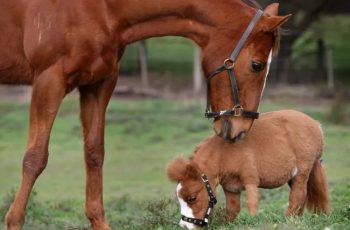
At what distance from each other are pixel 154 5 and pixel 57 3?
800mm

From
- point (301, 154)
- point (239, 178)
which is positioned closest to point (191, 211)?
point (239, 178)

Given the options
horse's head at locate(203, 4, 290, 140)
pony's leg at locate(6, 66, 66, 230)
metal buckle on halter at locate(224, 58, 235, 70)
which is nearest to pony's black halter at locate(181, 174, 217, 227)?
horse's head at locate(203, 4, 290, 140)

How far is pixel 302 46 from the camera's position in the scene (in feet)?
122

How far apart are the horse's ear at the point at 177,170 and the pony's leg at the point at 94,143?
71cm

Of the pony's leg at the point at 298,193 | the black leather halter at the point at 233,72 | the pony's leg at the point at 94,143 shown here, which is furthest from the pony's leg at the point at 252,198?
the pony's leg at the point at 94,143

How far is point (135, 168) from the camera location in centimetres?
1759

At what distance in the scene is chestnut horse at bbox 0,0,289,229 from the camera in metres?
7.03

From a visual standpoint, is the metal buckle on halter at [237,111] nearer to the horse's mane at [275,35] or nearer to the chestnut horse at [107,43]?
the chestnut horse at [107,43]

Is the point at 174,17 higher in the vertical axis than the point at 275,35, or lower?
higher

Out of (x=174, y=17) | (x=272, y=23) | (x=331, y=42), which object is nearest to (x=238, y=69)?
(x=272, y=23)

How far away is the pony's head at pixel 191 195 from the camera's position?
720cm

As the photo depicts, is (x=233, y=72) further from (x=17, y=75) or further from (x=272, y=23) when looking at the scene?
(x=17, y=75)

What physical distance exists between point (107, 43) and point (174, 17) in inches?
23.7

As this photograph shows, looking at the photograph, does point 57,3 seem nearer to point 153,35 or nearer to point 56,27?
point 56,27
